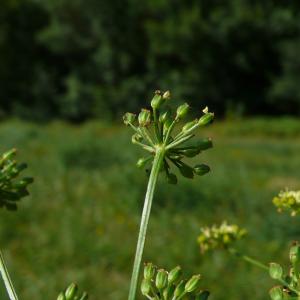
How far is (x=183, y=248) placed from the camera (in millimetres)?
8094

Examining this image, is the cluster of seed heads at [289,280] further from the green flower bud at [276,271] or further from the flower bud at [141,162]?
the flower bud at [141,162]

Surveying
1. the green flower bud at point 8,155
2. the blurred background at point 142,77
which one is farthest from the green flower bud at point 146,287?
the blurred background at point 142,77

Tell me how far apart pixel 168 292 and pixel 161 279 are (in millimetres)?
14

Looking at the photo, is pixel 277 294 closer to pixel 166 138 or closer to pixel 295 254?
pixel 295 254

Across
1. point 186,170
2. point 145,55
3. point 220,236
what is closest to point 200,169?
point 186,170

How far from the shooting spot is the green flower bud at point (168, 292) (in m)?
0.61

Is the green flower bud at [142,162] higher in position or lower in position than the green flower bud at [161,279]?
higher

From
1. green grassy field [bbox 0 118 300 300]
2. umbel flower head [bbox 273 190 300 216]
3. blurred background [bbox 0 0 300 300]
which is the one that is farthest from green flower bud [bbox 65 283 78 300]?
blurred background [bbox 0 0 300 300]

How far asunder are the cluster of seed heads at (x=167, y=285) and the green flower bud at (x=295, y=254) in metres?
0.07

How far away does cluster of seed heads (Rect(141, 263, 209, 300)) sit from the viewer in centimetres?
61

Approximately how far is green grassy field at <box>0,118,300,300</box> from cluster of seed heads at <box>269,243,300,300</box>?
553cm

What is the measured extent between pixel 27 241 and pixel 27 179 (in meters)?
7.45

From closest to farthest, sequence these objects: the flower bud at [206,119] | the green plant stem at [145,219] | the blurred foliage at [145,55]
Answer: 1. the green plant stem at [145,219]
2. the flower bud at [206,119]
3. the blurred foliage at [145,55]

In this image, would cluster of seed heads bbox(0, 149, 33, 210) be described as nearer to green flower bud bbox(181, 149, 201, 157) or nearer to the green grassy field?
green flower bud bbox(181, 149, 201, 157)
